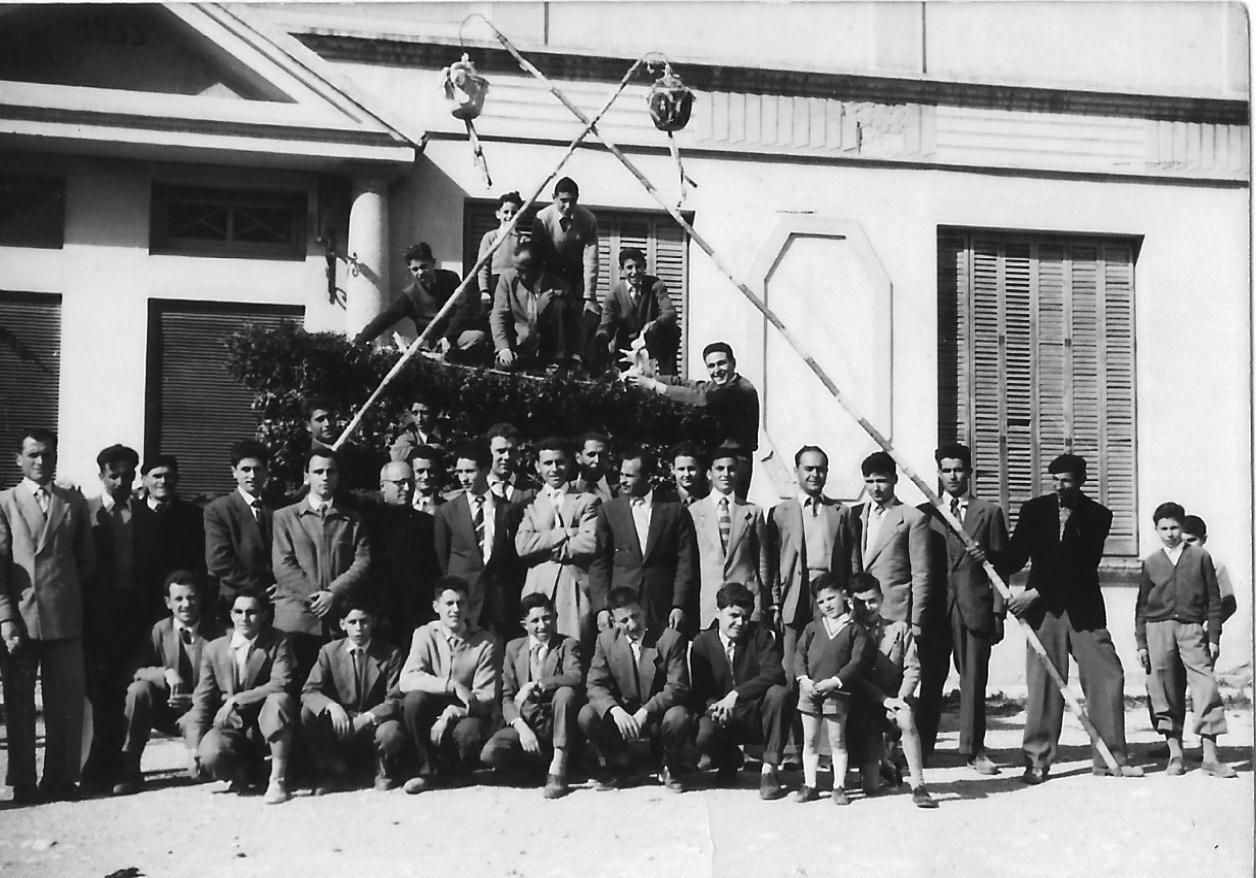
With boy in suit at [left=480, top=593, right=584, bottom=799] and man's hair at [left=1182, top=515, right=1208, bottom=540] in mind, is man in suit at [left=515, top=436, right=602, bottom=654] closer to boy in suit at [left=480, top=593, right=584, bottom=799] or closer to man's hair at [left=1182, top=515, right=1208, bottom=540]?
boy in suit at [left=480, top=593, right=584, bottom=799]

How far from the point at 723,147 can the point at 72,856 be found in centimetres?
503

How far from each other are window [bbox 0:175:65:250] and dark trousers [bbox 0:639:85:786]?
2657 mm

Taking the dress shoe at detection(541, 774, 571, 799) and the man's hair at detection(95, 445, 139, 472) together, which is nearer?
the dress shoe at detection(541, 774, 571, 799)

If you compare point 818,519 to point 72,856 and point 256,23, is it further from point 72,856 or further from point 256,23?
point 256,23

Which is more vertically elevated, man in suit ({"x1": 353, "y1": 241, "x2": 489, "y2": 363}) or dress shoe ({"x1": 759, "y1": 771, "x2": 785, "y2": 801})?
man in suit ({"x1": 353, "y1": 241, "x2": 489, "y2": 363})

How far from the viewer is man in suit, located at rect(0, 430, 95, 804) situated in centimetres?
584


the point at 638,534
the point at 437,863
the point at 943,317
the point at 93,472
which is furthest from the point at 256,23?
the point at 437,863

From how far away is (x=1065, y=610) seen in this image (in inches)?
257

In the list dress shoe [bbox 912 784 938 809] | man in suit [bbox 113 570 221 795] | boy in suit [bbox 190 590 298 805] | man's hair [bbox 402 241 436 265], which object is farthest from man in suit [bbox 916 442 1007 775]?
man in suit [bbox 113 570 221 795]

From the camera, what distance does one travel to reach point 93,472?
23.6 ft

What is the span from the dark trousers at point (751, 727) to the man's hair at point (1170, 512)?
225 cm

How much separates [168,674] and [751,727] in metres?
2.38

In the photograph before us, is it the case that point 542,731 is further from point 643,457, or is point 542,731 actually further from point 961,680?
point 961,680

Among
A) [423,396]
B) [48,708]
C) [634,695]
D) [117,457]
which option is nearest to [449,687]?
[634,695]
